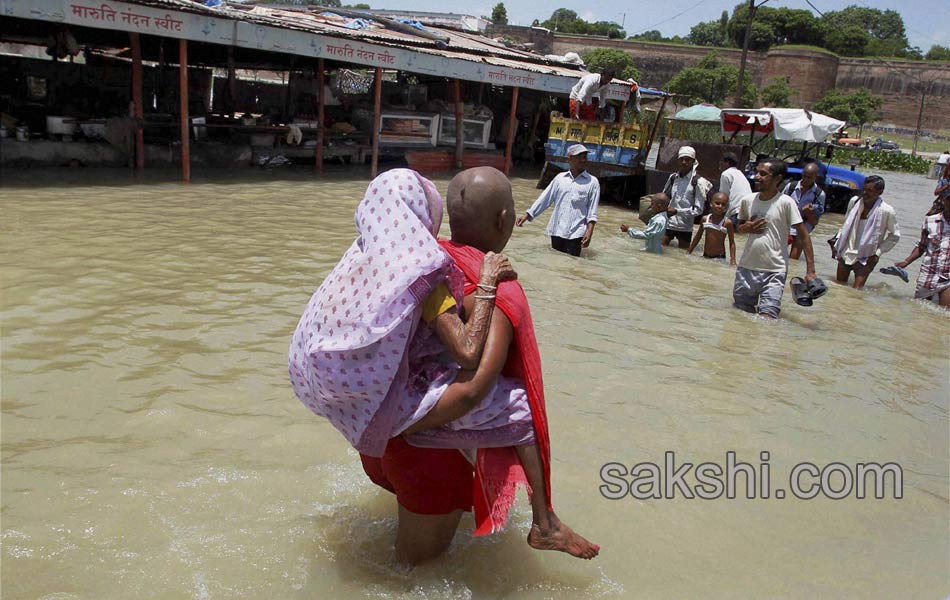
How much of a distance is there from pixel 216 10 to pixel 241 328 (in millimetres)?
7629

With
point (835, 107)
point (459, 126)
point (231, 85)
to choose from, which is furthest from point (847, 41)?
point (231, 85)

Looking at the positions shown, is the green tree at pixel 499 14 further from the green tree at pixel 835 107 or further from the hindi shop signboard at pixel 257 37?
the hindi shop signboard at pixel 257 37

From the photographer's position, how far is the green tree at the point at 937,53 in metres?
80.1

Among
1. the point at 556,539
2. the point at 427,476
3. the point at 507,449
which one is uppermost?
the point at 507,449

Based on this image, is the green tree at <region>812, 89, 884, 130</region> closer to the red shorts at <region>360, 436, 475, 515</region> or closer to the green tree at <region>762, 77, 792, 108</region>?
the green tree at <region>762, 77, 792, 108</region>

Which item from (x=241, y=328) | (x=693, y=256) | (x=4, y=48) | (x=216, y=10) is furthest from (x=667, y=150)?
(x=4, y=48)

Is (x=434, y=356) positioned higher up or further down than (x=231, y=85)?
further down

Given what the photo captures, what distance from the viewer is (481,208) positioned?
6.90 ft

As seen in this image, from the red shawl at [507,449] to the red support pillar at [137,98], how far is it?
11.2 metres

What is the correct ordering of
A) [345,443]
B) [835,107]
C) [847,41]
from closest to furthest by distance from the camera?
[345,443] → [835,107] → [847,41]

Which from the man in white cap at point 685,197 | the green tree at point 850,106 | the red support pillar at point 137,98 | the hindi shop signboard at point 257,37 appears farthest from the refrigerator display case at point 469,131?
the green tree at point 850,106

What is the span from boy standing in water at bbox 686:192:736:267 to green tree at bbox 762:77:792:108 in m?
50.2
